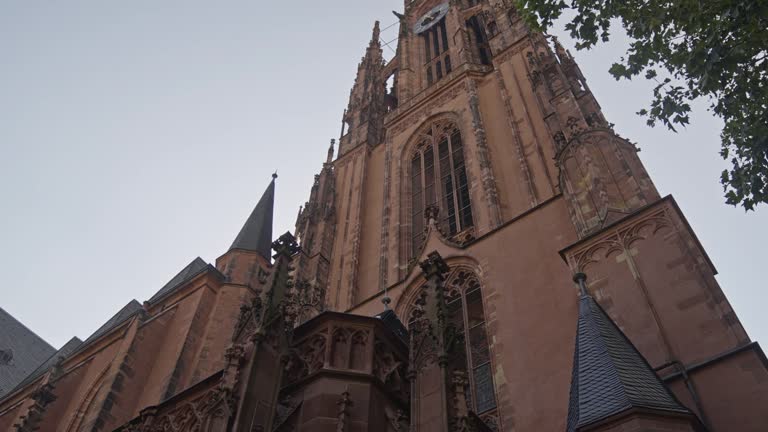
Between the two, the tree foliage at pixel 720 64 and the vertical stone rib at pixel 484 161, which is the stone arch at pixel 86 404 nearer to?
the vertical stone rib at pixel 484 161

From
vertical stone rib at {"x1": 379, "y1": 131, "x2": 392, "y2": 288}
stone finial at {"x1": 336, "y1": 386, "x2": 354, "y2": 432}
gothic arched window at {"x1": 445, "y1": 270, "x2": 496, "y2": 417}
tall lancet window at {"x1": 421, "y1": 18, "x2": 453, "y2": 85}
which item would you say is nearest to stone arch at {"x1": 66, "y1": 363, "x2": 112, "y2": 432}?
vertical stone rib at {"x1": 379, "y1": 131, "x2": 392, "y2": 288}

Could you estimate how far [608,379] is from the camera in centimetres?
726

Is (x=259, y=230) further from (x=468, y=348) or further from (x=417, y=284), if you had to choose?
(x=468, y=348)

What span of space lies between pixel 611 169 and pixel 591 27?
2870 millimetres

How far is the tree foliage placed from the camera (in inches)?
298

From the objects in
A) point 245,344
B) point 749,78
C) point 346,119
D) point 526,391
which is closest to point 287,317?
point 245,344

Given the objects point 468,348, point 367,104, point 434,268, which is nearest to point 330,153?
point 367,104

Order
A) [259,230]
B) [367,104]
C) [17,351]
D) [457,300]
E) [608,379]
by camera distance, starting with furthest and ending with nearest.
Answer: [17,351]
[367,104]
[259,230]
[457,300]
[608,379]

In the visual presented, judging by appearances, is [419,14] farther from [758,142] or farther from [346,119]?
[758,142]

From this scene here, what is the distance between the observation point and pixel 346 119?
25250 mm

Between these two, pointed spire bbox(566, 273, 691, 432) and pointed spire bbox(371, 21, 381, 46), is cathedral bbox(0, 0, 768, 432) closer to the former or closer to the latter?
pointed spire bbox(566, 273, 691, 432)

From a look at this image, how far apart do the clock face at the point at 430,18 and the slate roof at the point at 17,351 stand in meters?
21.2

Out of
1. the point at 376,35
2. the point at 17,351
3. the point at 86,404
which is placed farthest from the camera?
the point at 376,35

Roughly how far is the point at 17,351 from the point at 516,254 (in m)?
24.8
